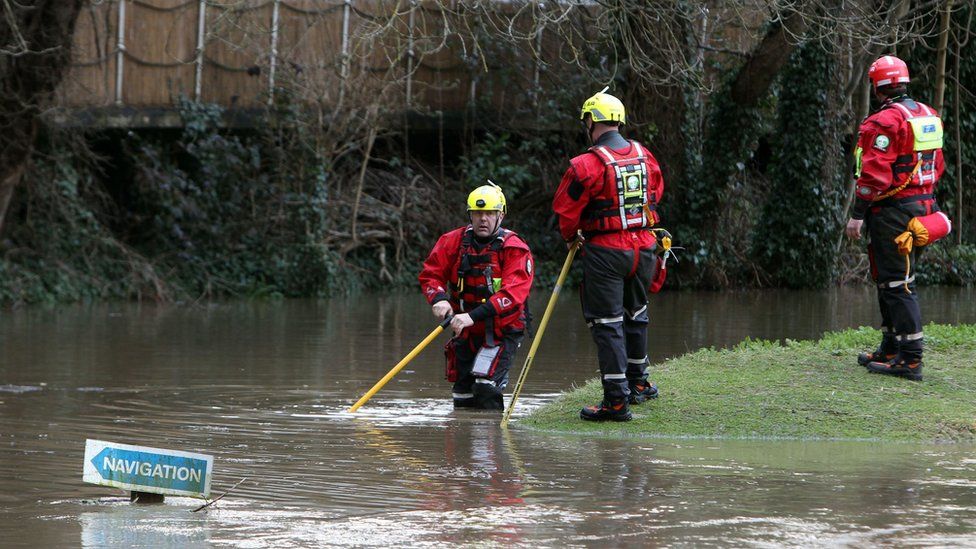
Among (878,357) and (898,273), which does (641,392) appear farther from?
(898,273)

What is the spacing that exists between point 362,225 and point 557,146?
3.98m

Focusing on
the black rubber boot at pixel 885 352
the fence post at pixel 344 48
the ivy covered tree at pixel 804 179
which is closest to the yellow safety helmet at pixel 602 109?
the black rubber boot at pixel 885 352

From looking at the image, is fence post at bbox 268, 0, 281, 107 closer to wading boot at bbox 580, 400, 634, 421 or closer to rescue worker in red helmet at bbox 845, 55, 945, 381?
rescue worker in red helmet at bbox 845, 55, 945, 381

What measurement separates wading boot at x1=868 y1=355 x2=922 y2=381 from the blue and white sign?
16.9ft

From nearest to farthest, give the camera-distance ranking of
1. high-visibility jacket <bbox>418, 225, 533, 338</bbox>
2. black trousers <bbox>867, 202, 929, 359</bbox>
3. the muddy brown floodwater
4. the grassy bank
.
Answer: the muddy brown floodwater < the grassy bank < black trousers <bbox>867, 202, 929, 359</bbox> < high-visibility jacket <bbox>418, 225, 533, 338</bbox>

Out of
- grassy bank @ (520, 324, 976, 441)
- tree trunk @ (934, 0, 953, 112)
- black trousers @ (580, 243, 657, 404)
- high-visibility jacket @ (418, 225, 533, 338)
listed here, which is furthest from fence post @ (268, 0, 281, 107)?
black trousers @ (580, 243, 657, 404)

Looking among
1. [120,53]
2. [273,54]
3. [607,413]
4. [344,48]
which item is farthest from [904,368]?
[120,53]

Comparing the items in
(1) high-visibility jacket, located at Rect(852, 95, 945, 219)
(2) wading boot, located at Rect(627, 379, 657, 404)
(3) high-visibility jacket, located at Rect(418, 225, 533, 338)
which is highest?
(1) high-visibility jacket, located at Rect(852, 95, 945, 219)

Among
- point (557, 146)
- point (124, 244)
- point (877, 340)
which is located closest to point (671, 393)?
point (877, 340)

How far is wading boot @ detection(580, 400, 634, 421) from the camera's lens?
9.09m

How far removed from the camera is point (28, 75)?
19.7m

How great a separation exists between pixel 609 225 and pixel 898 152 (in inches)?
82.8

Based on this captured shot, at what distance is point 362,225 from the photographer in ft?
78.3

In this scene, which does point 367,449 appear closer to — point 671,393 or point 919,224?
point 671,393
